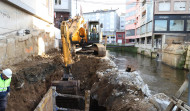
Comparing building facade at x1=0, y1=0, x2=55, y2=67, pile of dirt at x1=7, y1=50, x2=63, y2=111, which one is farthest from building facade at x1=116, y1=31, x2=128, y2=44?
pile of dirt at x1=7, y1=50, x2=63, y2=111

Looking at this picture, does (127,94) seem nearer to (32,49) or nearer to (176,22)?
(32,49)

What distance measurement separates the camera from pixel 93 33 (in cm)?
1205

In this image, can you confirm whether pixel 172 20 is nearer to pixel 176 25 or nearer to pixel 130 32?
pixel 176 25

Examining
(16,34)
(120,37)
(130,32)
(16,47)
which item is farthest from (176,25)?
(120,37)

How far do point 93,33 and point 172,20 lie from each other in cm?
2449

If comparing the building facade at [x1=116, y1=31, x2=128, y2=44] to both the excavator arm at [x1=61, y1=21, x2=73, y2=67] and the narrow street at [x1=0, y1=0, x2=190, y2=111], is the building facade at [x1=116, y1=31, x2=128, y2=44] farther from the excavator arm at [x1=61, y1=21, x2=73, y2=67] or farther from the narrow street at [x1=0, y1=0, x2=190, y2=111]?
the excavator arm at [x1=61, y1=21, x2=73, y2=67]

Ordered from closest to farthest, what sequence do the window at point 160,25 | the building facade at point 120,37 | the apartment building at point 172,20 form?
1. the apartment building at point 172,20
2. the window at point 160,25
3. the building facade at point 120,37

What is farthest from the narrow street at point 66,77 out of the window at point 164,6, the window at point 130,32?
the window at point 130,32

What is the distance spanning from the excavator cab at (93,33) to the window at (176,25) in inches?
911

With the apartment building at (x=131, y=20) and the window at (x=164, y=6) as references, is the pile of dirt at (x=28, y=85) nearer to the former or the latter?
the window at (x=164, y=6)

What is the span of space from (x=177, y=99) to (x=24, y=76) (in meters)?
5.54

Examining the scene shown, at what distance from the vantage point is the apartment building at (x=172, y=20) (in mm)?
29203

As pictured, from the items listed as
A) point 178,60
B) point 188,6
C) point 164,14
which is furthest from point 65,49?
point 188,6

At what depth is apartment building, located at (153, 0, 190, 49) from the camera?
29203 mm
